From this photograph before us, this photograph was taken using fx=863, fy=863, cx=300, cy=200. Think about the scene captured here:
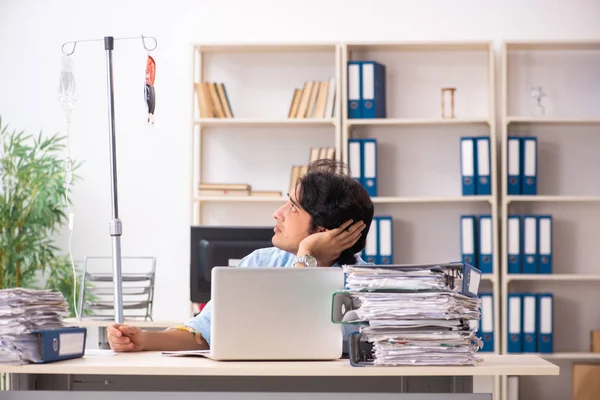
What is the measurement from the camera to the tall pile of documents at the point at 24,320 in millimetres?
1705

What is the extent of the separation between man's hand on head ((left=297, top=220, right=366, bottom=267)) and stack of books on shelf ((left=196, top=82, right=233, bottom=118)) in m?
2.71

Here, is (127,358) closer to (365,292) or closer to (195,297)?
(365,292)

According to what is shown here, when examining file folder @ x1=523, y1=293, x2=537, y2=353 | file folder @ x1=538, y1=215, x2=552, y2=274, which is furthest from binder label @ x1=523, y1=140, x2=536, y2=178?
file folder @ x1=523, y1=293, x2=537, y2=353

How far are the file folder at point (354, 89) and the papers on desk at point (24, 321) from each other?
307 centimetres

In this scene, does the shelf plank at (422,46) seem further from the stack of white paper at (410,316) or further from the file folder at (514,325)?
the stack of white paper at (410,316)

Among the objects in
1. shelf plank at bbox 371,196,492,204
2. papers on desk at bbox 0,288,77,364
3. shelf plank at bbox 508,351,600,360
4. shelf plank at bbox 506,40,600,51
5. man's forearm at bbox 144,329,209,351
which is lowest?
shelf plank at bbox 508,351,600,360

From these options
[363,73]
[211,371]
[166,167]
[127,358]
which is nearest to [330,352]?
[211,371]

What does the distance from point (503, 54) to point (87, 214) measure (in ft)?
8.36

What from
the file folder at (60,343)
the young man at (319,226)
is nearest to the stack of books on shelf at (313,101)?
the young man at (319,226)

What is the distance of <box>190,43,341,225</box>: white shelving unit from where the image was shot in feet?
16.4

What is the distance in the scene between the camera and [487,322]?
4.60m

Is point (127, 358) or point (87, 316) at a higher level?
point (127, 358)

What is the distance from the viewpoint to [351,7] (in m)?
5.06

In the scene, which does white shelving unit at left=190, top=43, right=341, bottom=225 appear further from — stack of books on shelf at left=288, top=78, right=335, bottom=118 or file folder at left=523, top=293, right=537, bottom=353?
file folder at left=523, top=293, right=537, bottom=353
